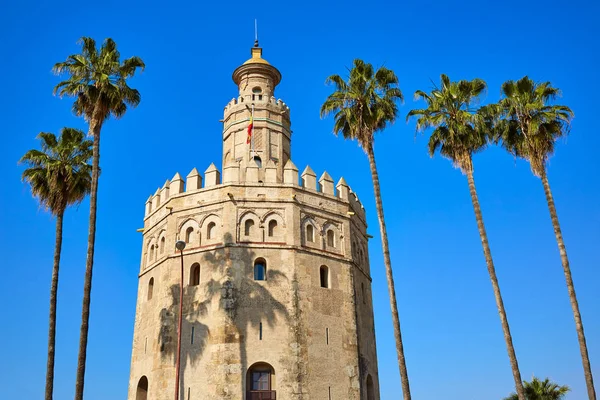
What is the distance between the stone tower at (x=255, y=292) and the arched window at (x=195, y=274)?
0.16 ft

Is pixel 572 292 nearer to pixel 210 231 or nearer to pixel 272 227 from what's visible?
pixel 272 227

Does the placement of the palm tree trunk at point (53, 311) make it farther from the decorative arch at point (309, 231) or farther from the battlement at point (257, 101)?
the battlement at point (257, 101)

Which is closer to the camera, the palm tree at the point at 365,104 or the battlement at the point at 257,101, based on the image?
the palm tree at the point at 365,104

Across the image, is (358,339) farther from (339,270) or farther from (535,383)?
(535,383)

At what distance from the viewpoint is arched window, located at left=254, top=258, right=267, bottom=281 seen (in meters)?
26.9

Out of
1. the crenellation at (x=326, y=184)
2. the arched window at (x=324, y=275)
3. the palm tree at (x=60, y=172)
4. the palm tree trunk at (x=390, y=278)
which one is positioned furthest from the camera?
the crenellation at (x=326, y=184)

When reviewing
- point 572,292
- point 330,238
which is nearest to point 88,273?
point 330,238

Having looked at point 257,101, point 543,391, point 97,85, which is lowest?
point 543,391

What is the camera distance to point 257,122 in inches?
1315

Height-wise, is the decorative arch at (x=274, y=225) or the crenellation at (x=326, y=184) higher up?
the crenellation at (x=326, y=184)

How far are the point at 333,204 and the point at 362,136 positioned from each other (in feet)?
18.4

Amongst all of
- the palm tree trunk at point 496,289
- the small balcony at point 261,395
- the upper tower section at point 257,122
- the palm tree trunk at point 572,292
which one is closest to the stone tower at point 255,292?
the small balcony at point 261,395

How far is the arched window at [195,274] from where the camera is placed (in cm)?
2745

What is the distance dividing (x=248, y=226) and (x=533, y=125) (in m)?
13.6
